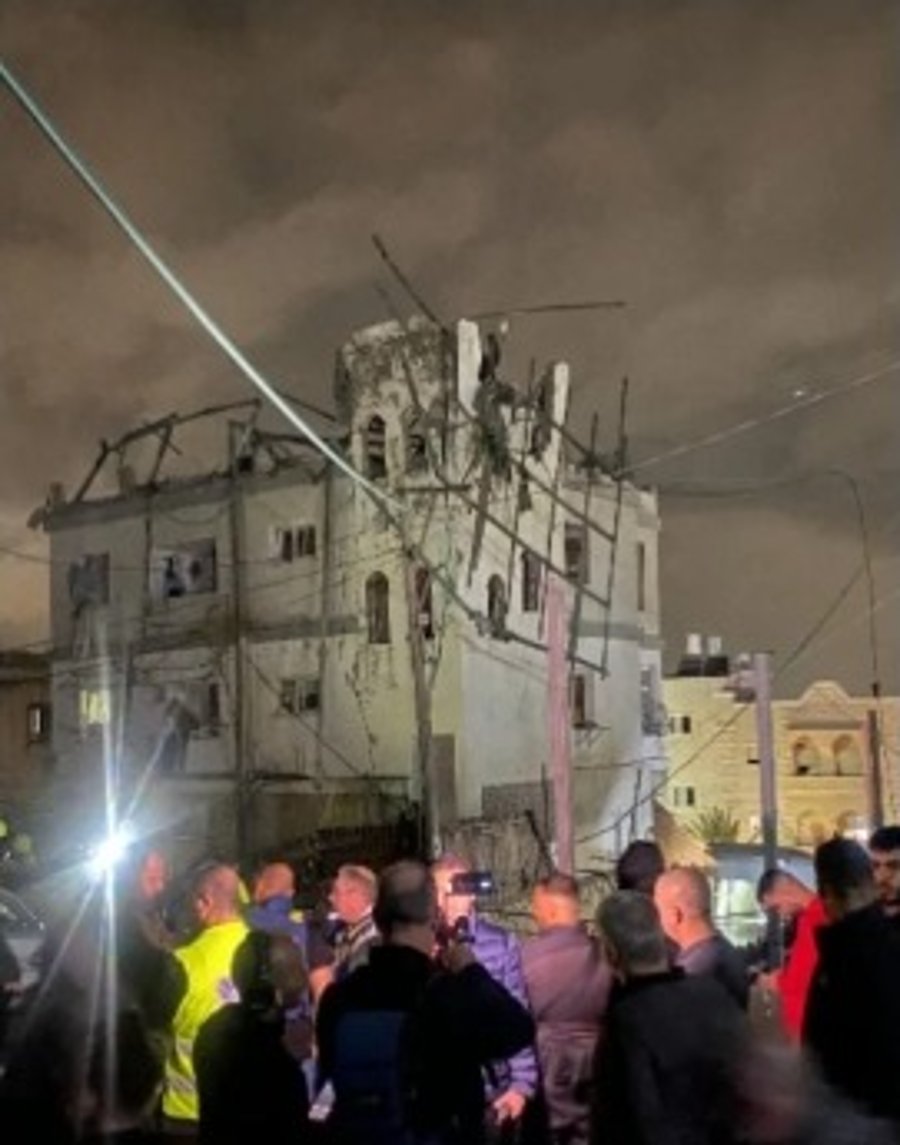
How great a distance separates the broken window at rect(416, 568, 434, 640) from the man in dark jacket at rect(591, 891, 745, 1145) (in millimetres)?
29546

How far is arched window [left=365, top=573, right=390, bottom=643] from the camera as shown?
35844mm

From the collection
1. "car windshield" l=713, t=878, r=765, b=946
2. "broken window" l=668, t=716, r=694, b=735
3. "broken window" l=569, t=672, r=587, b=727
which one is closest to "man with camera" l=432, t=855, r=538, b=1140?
"car windshield" l=713, t=878, r=765, b=946

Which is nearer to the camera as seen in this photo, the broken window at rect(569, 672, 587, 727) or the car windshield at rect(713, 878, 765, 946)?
the car windshield at rect(713, 878, 765, 946)

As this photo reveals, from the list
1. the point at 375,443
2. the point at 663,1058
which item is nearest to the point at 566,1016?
the point at 663,1058

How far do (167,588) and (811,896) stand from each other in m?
32.0

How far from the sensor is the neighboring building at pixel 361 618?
34.7 m

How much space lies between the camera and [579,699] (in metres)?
37.7

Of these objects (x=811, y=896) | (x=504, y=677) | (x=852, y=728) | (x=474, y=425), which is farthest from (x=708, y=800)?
(x=811, y=896)

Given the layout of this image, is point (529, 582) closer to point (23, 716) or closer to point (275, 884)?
point (23, 716)

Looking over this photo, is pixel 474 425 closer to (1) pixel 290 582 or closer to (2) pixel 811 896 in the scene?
(1) pixel 290 582

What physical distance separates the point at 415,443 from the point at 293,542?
3.96 m

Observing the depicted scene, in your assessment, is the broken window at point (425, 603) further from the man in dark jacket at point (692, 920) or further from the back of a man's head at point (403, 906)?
the back of a man's head at point (403, 906)

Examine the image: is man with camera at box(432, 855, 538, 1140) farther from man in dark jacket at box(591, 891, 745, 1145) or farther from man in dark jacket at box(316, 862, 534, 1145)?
man in dark jacket at box(591, 891, 745, 1145)

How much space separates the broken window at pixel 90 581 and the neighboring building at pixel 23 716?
8.50 ft
